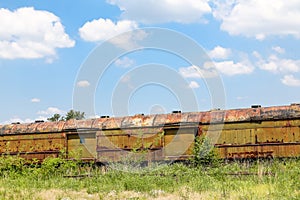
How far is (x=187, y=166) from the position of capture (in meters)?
14.8

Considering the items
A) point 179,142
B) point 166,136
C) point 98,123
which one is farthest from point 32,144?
point 179,142

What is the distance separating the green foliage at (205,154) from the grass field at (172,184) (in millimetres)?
235

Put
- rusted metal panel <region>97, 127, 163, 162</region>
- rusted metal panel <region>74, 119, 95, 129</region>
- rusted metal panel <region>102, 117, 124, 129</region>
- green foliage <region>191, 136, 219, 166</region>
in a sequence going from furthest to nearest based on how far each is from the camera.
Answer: rusted metal panel <region>74, 119, 95, 129</region>
rusted metal panel <region>102, 117, 124, 129</region>
rusted metal panel <region>97, 127, 163, 162</region>
green foliage <region>191, 136, 219, 166</region>

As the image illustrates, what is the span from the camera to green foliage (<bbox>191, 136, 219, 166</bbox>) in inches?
579

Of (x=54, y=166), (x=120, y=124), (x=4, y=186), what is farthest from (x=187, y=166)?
(x=4, y=186)

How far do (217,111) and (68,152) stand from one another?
6.96 metres

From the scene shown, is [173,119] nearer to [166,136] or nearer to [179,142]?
[166,136]

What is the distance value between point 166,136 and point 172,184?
15.4 feet

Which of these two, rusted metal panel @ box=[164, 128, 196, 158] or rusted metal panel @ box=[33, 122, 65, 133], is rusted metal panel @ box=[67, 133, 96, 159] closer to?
rusted metal panel @ box=[33, 122, 65, 133]

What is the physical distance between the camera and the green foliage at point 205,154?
14719 mm

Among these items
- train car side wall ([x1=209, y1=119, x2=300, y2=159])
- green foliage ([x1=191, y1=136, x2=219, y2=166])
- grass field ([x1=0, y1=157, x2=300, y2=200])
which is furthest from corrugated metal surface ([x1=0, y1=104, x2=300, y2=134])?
grass field ([x1=0, y1=157, x2=300, y2=200])

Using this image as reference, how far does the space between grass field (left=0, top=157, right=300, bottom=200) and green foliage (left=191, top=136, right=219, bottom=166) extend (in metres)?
Result: 0.24

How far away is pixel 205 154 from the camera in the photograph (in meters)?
14.7

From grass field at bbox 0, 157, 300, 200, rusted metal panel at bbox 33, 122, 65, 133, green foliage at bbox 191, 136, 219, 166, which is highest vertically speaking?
rusted metal panel at bbox 33, 122, 65, 133
